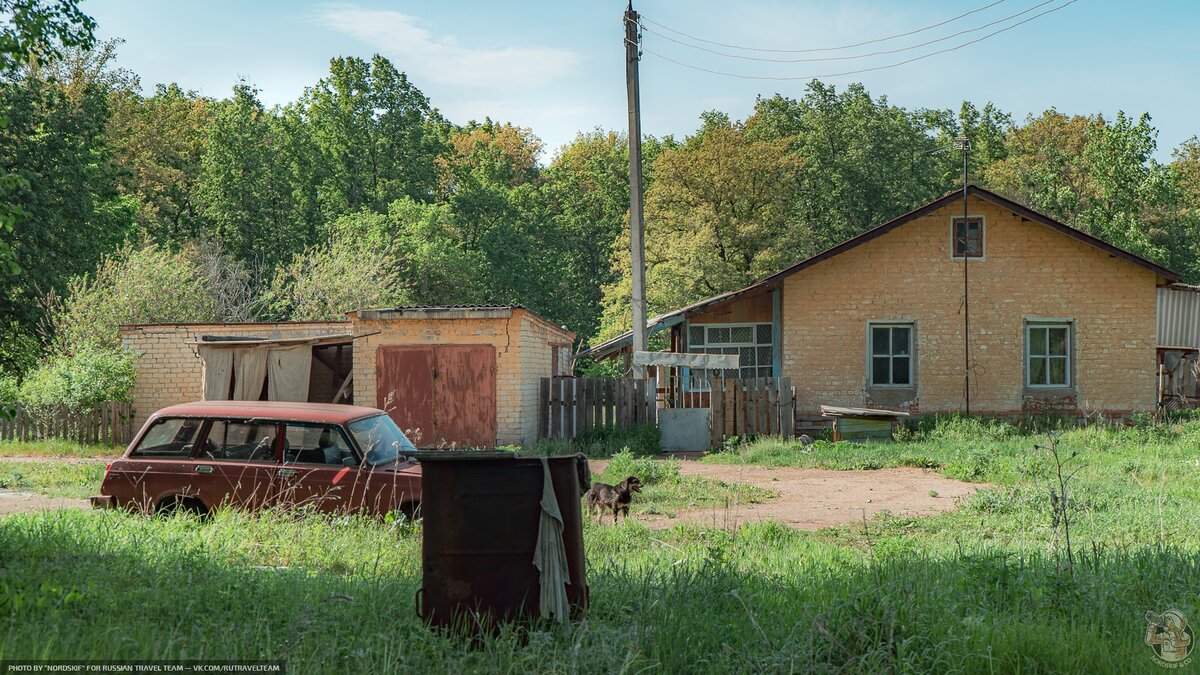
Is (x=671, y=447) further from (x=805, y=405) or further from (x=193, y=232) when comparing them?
(x=193, y=232)

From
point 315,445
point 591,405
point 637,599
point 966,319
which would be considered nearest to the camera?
point 637,599

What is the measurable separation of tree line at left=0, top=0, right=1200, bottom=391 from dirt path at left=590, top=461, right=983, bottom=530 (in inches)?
704

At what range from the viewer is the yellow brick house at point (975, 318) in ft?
76.4

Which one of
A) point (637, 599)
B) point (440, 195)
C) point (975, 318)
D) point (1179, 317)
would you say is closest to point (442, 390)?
point (975, 318)

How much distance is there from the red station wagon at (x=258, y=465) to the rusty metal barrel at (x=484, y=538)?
4.18 m

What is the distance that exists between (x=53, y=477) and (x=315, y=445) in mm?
7253

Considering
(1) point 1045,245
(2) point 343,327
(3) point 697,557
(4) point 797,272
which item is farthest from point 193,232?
(3) point 697,557

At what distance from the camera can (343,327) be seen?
20.8 metres

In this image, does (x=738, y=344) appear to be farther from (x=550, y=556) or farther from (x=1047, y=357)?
(x=550, y=556)

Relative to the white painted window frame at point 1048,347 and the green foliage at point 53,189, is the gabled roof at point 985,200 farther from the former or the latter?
the green foliage at point 53,189

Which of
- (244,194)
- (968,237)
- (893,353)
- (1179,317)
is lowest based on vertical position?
(893,353)

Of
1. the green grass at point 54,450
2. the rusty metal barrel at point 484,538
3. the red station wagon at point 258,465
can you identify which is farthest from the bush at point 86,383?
the rusty metal barrel at point 484,538

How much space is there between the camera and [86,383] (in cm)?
2055

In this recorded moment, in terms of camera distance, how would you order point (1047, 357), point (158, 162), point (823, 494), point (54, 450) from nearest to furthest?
point (823, 494)
point (54, 450)
point (1047, 357)
point (158, 162)
